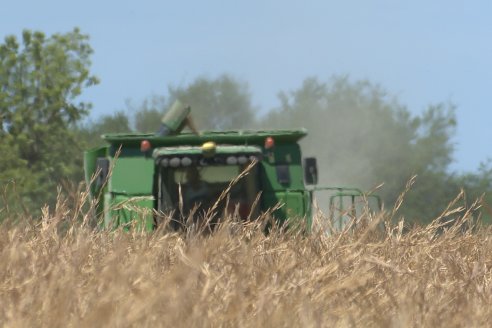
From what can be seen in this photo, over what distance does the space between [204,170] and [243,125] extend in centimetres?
5399

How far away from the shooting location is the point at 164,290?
3.70m

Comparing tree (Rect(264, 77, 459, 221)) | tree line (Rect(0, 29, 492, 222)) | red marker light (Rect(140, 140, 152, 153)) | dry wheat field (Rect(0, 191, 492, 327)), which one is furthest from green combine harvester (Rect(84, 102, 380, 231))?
tree (Rect(264, 77, 459, 221))

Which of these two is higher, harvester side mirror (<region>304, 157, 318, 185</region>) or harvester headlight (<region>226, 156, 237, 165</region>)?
harvester headlight (<region>226, 156, 237, 165</region>)

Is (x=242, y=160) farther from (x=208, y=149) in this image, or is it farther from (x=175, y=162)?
(x=175, y=162)

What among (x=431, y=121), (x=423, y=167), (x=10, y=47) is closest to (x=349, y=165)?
(x=423, y=167)

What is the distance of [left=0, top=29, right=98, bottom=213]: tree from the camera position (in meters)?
44.7

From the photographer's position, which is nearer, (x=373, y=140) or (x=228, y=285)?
(x=228, y=285)

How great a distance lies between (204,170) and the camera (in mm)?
14555

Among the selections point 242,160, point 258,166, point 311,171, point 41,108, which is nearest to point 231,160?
point 242,160

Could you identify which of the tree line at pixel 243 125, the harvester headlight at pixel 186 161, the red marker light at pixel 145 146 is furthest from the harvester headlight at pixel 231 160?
the tree line at pixel 243 125

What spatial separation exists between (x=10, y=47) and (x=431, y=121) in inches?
1284

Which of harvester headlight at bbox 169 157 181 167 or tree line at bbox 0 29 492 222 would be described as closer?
harvester headlight at bbox 169 157 181 167

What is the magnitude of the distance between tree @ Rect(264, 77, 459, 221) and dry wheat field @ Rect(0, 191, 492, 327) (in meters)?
55.0

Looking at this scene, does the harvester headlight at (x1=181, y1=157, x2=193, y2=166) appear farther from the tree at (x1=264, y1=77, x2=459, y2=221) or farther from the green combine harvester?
the tree at (x1=264, y1=77, x2=459, y2=221)
